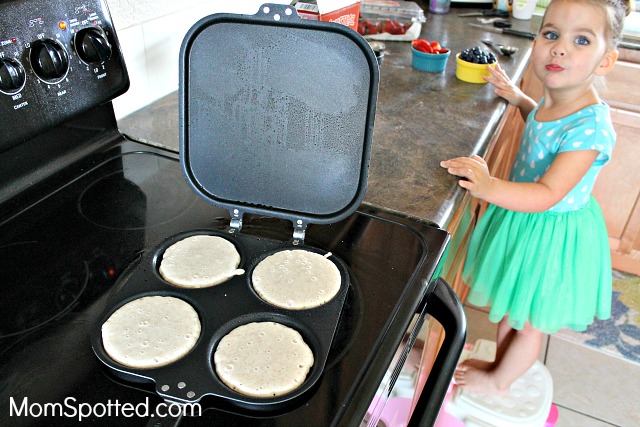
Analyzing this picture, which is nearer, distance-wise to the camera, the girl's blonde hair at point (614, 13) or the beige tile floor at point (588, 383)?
the girl's blonde hair at point (614, 13)

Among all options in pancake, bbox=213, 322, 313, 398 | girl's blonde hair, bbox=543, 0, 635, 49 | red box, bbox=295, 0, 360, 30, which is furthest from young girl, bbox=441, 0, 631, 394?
pancake, bbox=213, 322, 313, 398

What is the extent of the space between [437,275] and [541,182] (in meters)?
0.52

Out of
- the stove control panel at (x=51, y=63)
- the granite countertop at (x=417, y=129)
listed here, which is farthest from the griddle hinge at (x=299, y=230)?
the stove control panel at (x=51, y=63)

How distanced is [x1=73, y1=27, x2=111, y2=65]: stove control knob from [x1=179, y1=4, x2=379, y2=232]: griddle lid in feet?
0.64

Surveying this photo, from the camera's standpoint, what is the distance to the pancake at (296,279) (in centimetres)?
57

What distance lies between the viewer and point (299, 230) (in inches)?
26.5

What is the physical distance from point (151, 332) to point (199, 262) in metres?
0.11

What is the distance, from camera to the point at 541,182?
107cm

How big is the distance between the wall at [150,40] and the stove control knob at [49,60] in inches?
8.2

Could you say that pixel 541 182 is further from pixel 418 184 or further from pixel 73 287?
pixel 73 287

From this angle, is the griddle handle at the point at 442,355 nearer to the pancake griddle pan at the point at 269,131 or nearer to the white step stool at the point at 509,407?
the pancake griddle pan at the point at 269,131

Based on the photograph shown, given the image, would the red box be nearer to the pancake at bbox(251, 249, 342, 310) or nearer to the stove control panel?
the stove control panel

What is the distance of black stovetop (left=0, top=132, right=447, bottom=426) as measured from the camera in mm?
473

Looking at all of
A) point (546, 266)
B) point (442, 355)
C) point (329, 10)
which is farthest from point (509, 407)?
point (329, 10)
